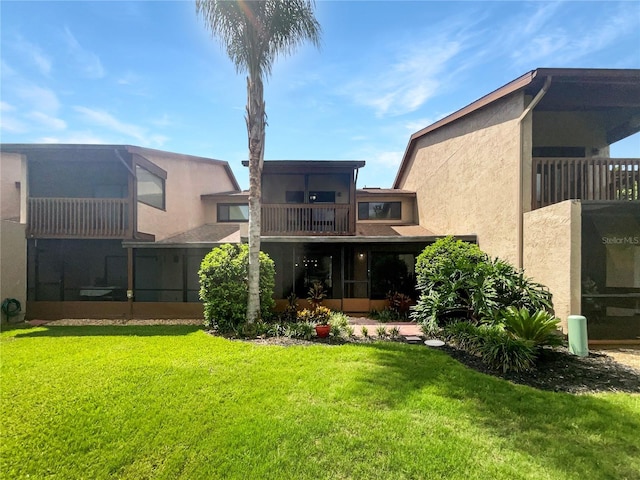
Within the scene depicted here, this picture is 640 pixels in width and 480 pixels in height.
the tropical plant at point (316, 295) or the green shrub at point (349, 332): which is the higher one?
the tropical plant at point (316, 295)

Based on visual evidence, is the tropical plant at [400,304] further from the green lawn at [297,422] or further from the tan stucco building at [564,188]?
the green lawn at [297,422]

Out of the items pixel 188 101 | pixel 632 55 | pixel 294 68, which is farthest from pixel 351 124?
pixel 632 55

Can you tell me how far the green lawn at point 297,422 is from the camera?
3240 millimetres

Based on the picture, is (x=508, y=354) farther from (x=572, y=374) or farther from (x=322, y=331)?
(x=322, y=331)

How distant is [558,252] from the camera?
748 cm

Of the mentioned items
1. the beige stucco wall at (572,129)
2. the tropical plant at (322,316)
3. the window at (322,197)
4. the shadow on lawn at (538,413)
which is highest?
the beige stucco wall at (572,129)

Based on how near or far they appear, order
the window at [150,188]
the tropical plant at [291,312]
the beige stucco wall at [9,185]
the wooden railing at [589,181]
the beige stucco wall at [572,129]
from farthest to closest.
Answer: the beige stucco wall at [9,185]
the window at [150,188]
the beige stucco wall at [572,129]
the tropical plant at [291,312]
the wooden railing at [589,181]

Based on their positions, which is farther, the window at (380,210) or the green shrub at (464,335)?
the window at (380,210)

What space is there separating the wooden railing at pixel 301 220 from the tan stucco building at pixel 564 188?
4901mm

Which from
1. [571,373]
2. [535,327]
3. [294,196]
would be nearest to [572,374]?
[571,373]

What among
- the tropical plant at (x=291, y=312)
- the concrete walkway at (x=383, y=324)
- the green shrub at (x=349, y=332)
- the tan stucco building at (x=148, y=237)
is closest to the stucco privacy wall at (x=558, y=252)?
the tan stucco building at (x=148, y=237)

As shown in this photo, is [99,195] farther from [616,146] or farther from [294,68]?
[616,146]

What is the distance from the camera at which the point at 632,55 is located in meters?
8.68

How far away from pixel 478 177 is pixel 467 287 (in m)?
4.76
